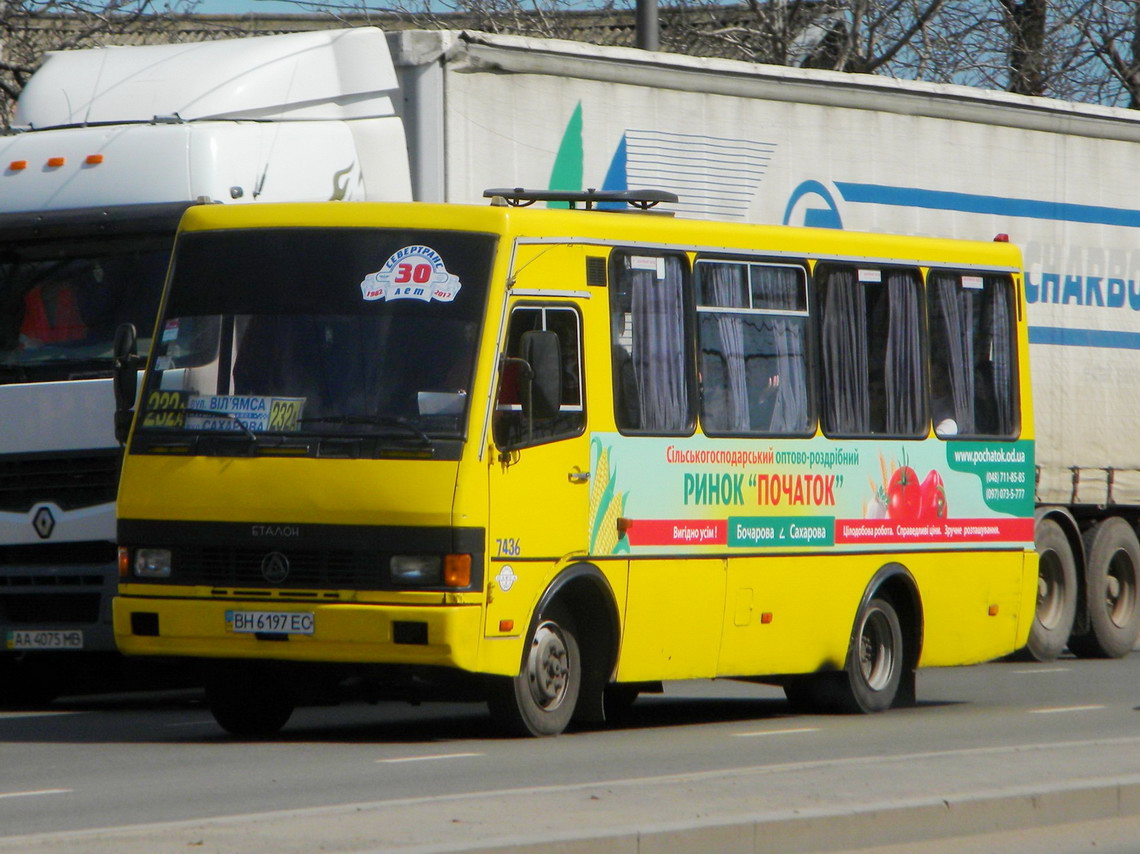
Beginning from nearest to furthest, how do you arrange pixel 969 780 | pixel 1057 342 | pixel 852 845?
pixel 852 845, pixel 969 780, pixel 1057 342

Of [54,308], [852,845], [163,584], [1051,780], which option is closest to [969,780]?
[1051,780]

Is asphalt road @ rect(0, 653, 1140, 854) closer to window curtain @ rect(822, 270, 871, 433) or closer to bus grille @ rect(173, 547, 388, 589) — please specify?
bus grille @ rect(173, 547, 388, 589)

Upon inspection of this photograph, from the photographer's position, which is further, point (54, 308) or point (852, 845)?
point (54, 308)

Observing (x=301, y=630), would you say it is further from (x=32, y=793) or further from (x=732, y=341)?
(x=732, y=341)

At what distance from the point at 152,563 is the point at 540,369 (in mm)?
2175

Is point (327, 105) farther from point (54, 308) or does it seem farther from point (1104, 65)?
point (1104, 65)

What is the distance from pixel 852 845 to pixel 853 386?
18.4ft

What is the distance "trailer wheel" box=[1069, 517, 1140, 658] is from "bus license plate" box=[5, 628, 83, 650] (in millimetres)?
9040

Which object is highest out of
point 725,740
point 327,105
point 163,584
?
point 327,105

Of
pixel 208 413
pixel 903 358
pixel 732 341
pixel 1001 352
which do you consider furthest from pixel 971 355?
pixel 208 413

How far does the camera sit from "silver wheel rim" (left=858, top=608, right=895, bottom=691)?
1373cm

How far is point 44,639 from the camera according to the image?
13.8 metres

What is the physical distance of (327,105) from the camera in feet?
46.6

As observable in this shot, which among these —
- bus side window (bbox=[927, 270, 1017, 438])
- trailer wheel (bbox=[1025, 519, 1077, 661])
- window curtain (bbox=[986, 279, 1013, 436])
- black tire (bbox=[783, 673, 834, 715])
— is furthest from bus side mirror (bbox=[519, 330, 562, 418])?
trailer wheel (bbox=[1025, 519, 1077, 661])
